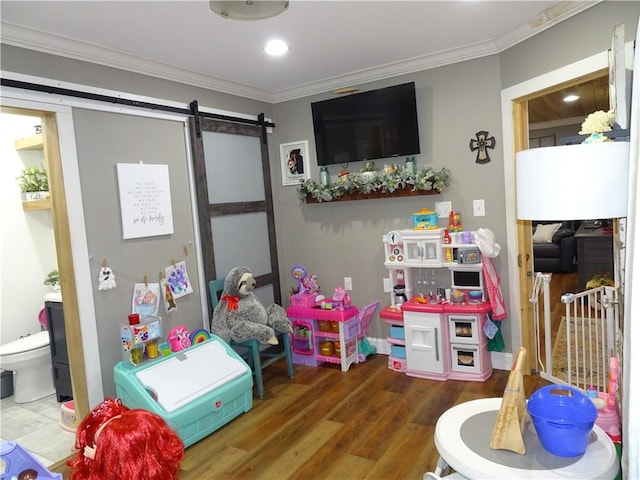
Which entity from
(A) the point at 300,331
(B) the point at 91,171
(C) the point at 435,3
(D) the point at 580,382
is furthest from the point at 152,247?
(D) the point at 580,382

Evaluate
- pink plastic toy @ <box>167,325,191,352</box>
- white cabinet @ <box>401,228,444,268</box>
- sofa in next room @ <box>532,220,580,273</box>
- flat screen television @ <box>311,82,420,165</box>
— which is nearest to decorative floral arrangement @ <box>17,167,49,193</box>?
pink plastic toy @ <box>167,325,191,352</box>

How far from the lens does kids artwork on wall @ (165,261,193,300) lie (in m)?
3.22

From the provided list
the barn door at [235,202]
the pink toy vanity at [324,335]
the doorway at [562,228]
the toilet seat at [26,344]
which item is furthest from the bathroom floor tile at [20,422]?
the doorway at [562,228]

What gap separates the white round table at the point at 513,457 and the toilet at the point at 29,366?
10.4 feet

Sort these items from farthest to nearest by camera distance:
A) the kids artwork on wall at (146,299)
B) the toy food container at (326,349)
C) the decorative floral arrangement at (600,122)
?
the toy food container at (326,349), the kids artwork on wall at (146,299), the decorative floral arrangement at (600,122)

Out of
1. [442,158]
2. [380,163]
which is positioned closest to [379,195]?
[380,163]

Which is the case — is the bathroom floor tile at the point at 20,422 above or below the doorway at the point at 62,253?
below

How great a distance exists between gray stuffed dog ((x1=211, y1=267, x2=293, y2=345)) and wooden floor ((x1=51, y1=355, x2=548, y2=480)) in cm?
47

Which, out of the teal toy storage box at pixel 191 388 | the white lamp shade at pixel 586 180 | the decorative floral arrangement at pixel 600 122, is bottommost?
the teal toy storage box at pixel 191 388

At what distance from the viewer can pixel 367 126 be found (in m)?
3.68

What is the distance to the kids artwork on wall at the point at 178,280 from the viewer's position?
10.6 feet

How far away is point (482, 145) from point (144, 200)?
2.44 metres

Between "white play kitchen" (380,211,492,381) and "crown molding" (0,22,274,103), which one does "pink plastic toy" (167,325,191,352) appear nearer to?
"white play kitchen" (380,211,492,381)

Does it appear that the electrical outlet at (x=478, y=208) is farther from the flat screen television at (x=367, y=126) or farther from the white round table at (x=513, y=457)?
the white round table at (x=513, y=457)
